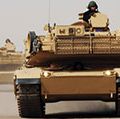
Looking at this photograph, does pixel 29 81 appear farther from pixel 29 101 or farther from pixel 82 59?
pixel 82 59

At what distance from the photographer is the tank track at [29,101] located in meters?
15.0

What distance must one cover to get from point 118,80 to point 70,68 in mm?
1327

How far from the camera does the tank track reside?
A: 49.2 ft

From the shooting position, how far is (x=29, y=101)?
49.6ft

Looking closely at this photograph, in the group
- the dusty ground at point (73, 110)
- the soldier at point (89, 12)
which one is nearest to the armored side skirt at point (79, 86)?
the dusty ground at point (73, 110)

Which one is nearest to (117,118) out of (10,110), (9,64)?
(10,110)

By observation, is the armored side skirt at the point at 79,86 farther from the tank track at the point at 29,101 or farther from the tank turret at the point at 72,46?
the tank turret at the point at 72,46

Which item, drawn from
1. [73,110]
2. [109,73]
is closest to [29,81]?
[109,73]

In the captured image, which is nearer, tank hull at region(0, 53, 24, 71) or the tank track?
the tank track

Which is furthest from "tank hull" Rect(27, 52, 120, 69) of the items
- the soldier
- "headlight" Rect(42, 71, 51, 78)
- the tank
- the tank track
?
the tank

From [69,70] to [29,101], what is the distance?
1.15 metres

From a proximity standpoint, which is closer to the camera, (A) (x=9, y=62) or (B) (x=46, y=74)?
(B) (x=46, y=74)

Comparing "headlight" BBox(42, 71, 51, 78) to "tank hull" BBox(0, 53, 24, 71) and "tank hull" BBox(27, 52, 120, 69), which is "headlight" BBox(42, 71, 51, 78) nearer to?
"tank hull" BBox(27, 52, 120, 69)

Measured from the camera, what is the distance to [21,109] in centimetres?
1545
